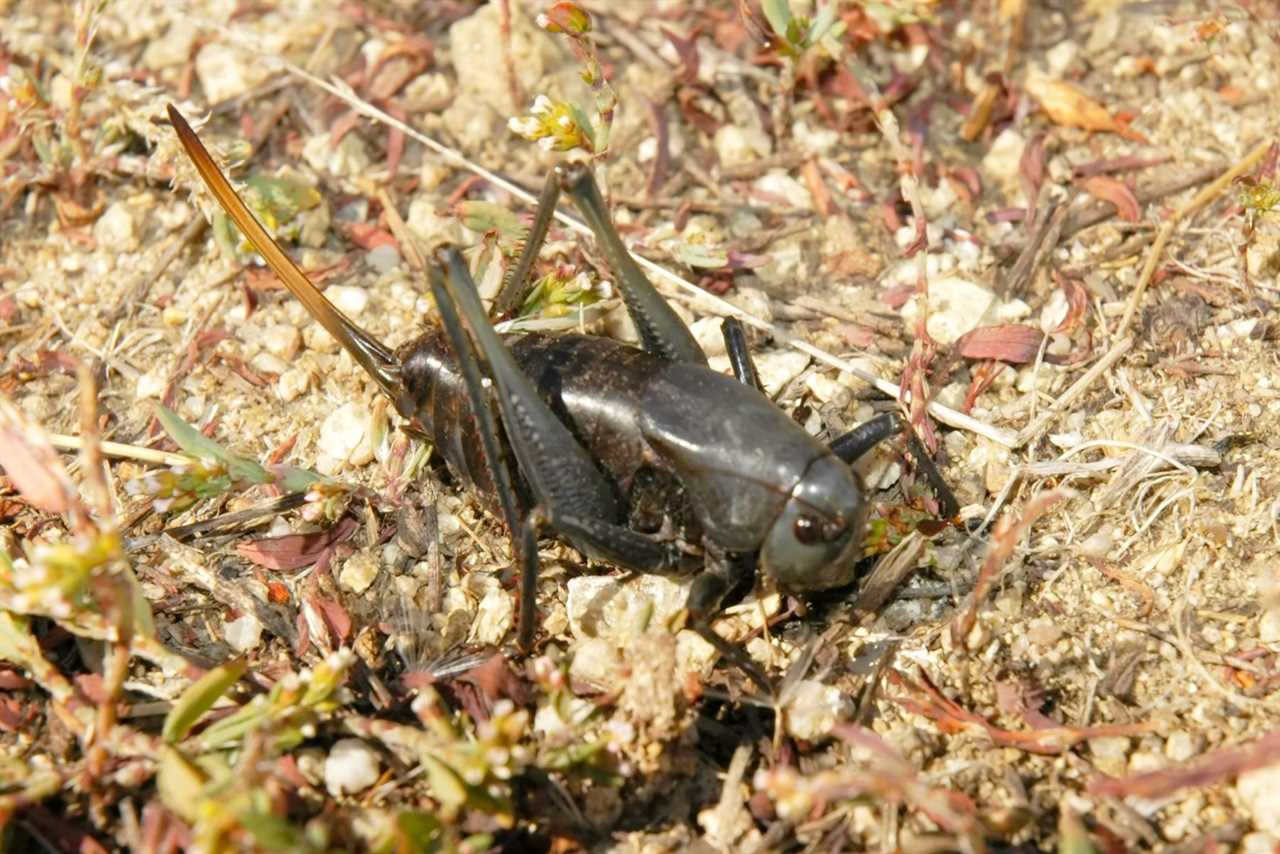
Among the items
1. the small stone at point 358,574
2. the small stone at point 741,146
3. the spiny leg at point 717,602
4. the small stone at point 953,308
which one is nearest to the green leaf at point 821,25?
the small stone at point 741,146

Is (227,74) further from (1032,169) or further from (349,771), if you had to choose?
(1032,169)

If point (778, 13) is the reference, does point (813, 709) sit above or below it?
below

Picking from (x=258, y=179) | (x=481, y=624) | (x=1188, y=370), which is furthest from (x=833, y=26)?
(x=481, y=624)

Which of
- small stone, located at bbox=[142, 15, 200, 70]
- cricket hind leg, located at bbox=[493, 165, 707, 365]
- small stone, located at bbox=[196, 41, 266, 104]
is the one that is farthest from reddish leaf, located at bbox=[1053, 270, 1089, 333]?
small stone, located at bbox=[142, 15, 200, 70]

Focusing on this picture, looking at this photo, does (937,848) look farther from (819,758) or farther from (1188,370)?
(1188,370)

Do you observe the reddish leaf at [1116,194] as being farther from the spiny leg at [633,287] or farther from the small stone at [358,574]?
the small stone at [358,574]

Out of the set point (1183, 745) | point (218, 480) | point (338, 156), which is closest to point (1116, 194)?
point (1183, 745)
